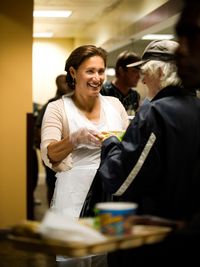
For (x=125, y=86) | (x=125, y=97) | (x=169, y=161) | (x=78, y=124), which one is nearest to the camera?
(x=169, y=161)

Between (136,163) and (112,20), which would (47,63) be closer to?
(112,20)

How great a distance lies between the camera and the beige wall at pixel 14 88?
5801 millimetres

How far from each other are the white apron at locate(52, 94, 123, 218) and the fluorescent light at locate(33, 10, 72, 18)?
18.8 feet

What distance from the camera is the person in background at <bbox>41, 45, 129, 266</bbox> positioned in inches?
120

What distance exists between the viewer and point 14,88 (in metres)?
5.80

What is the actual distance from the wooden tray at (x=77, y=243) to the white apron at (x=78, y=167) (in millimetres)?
1428

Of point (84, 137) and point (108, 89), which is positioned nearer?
point (84, 137)

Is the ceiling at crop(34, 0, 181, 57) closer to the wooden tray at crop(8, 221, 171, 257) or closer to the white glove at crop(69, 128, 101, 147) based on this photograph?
the white glove at crop(69, 128, 101, 147)

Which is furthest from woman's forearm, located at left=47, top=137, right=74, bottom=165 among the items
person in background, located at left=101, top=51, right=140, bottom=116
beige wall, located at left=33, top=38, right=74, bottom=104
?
beige wall, located at left=33, top=38, right=74, bottom=104

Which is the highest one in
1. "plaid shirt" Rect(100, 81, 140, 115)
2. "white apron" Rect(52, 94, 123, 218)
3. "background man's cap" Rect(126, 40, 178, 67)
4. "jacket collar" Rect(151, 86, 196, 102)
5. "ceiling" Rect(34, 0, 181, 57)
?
"ceiling" Rect(34, 0, 181, 57)

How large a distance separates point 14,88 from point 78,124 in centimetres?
285

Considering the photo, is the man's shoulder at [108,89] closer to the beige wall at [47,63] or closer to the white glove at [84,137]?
the white glove at [84,137]

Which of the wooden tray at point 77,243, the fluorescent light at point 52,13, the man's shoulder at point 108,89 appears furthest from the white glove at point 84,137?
the fluorescent light at point 52,13

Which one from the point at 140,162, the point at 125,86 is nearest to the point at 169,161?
the point at 140,162
